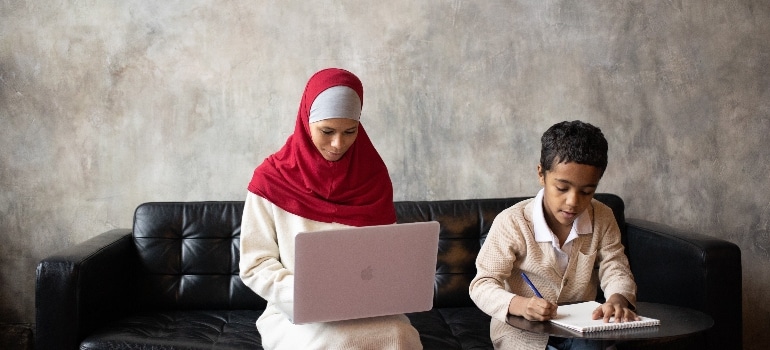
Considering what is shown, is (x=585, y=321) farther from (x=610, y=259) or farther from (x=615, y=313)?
(x=610, y=259)

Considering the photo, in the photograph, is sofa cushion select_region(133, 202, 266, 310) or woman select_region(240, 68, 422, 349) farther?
sofa cushion select_region(133, 202, 266, 310)

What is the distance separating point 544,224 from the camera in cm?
238

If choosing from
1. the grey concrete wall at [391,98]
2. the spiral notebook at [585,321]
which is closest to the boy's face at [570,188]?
the spiral notebook at [585,321]

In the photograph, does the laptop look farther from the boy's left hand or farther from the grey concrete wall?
the grey concrete wall

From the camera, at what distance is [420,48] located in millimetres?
3570

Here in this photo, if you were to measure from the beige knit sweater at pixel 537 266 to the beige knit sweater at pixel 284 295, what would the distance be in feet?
0.94

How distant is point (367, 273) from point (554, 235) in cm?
70

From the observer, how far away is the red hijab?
2367 millimetres

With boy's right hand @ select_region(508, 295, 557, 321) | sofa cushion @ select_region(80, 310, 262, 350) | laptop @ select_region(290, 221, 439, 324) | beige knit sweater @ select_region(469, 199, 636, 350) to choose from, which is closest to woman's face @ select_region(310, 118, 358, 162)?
laptop @ select_region(290, 221, 439, 324)

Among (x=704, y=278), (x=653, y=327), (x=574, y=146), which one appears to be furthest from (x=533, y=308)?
(x=704, y=278)

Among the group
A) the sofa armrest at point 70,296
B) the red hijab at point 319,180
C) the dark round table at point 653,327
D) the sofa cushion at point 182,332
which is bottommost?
the sofa cushion at point 182,332

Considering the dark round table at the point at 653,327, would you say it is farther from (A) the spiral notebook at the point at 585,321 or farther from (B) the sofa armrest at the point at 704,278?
(B) the sofa armrest at the point at 704,278

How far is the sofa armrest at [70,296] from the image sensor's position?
266 centimetres

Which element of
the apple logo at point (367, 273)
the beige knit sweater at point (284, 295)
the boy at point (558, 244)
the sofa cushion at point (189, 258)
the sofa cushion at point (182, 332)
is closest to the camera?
the apple logo at point (367, 273)
